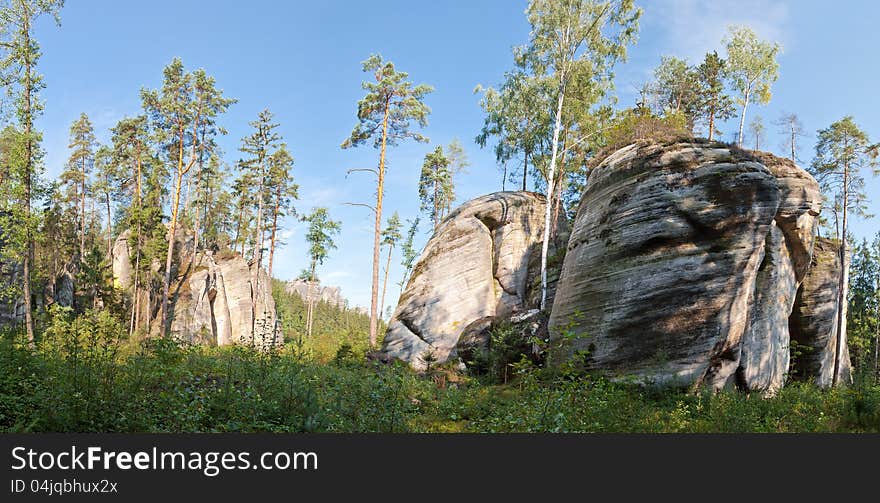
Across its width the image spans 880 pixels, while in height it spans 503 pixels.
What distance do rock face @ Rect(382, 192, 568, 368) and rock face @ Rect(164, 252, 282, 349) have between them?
571 inches

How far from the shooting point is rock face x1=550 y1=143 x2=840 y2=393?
12680 millimetres

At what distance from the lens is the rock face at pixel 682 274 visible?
41.6 ft

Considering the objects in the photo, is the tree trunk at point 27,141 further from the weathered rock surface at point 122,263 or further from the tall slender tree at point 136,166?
the weathered rock surface at point 122,263

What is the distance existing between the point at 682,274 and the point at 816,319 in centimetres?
986

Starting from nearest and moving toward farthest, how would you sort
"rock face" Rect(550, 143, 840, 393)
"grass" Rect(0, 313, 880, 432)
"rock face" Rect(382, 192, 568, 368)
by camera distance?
"grass" Rect(0, 313, 880, 432), "rock face" Rect(550, 143, 840, 393), "rock face" Rect(382, 192, 568, 368)

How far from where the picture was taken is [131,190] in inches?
1551

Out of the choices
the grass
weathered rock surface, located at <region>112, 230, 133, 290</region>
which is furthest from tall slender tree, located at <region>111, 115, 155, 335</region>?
the grass

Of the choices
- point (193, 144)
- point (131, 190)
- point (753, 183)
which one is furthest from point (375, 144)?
point (131, 190)

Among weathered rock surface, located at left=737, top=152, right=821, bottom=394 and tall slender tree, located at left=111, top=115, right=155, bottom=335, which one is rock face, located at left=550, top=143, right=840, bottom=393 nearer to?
weathered rock surface, located at left=737, top=152, right=821, bottom=394

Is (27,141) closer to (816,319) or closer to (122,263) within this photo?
(122,263)

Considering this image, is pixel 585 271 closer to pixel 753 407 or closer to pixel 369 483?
pixel 753 407

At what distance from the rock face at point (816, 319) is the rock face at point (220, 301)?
1157 inches

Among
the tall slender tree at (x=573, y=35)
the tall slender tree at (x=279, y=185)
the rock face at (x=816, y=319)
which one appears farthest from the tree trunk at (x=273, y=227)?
the rock face at (x=816, y=319)

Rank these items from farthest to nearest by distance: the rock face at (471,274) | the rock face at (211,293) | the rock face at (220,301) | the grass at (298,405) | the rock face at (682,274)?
the rock face at (211,293)
the rock face at (220,301)
the rock face at (471,274)
the rock face at (682,274)
the grass at (298,405)
